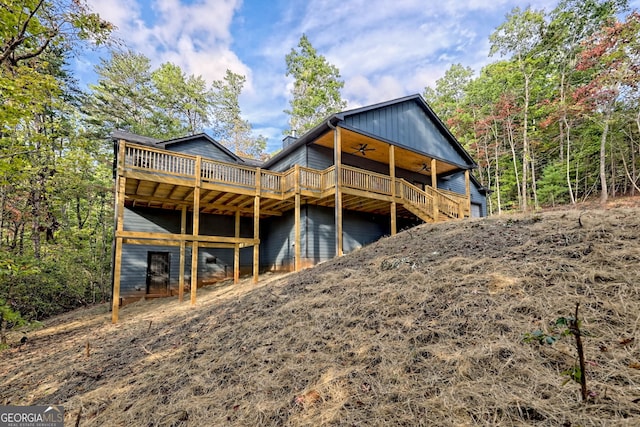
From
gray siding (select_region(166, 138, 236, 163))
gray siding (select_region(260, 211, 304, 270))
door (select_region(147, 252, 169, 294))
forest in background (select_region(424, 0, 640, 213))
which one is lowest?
door (select_region(147, 252, 169, 294))

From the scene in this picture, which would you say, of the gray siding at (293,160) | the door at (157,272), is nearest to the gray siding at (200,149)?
the gray siding at (293,160)

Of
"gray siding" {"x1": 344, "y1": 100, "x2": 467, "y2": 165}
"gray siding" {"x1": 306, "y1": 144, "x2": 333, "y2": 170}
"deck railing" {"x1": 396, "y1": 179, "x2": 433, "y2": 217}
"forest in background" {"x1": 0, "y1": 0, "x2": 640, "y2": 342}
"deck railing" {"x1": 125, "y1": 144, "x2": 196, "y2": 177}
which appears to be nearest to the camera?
"forest in background" {"x1": 0, "y1": 0, "x2": 640, "y2": 342}

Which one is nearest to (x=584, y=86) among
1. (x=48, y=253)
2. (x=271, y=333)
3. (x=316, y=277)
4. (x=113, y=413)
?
(x=316, y=277)

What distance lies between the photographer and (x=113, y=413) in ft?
11.0

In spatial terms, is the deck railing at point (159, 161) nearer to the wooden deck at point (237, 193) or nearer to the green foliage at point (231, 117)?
the wooden deck at point (237, 193)

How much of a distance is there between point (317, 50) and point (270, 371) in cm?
2776

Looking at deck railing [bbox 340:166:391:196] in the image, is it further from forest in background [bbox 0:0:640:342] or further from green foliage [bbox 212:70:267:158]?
green foliage [bbox 212:70:267:158]

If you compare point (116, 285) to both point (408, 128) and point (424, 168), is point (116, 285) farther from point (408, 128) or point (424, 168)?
point (424, 168)

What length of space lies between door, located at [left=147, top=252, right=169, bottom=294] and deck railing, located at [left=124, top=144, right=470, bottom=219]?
4315 mm

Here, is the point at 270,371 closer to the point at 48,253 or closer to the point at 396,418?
the point at 396,418

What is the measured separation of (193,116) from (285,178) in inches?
758

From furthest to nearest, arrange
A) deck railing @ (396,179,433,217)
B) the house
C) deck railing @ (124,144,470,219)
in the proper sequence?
deck railing @ (396,179,433,217)
the house
deck railing @ (124,144,470,219)

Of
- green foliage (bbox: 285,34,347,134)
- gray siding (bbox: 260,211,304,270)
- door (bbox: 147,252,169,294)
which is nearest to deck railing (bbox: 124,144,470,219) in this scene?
gray siding (bbox: 260,211,304,270)

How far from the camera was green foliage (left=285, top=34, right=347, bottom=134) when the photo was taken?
25.7 meters
